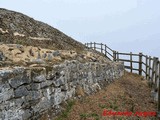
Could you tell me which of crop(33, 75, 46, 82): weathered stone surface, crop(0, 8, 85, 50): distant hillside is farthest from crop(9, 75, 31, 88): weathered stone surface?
crop(0, 8, 85, 50): distant hillside

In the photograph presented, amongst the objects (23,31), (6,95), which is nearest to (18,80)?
(6,95)

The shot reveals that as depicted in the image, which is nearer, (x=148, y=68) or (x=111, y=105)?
(x=111, y=105)

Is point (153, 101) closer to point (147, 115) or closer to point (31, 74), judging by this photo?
point (147, 115)

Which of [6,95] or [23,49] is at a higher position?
[23,49]

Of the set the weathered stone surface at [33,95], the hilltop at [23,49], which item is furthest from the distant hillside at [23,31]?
the weathered stone surface at [33,95]

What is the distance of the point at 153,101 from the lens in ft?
40.4

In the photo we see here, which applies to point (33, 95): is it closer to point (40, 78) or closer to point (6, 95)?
point (40, 78)

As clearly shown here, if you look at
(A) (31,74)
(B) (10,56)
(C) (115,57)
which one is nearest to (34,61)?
(B) (10,56)

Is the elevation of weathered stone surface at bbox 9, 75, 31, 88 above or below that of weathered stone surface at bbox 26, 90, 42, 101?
above

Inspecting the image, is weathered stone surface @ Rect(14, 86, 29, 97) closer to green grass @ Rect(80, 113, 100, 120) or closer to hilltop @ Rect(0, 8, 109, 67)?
hilltop @ Rect(0, 8, 109, 67)

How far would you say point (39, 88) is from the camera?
7.16 meters

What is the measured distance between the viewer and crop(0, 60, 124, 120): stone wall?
5.92m

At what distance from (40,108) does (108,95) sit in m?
5.40

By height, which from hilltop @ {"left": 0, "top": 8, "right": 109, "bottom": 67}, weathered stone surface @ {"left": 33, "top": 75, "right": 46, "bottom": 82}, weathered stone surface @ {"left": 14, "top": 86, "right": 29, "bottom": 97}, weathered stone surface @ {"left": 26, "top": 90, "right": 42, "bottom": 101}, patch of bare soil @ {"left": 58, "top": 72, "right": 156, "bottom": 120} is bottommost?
patch of bare soil @ {"left": 58, "top": 72, "right": 156, "bottom": 120}
